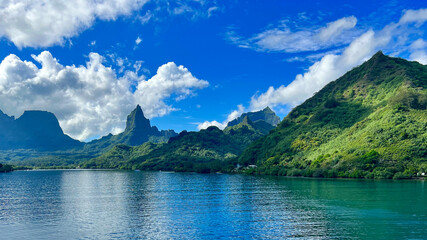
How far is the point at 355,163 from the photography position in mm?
182500

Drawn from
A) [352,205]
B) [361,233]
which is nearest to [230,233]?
[361,233]

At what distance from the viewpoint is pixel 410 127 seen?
187 metres

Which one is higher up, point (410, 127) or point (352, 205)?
point (410, 127)

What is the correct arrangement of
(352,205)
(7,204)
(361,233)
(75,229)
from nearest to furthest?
(361,233), (75,229), (352,205), (7,204)

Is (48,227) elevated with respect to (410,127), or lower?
lower

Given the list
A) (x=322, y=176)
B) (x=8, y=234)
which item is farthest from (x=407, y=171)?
(x=8, y=234)

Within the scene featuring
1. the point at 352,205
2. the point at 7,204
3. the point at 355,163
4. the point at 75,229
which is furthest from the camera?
the point at 355,163

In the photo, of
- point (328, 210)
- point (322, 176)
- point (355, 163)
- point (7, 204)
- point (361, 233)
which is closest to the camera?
point (361, 233)

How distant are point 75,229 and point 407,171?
164512mm

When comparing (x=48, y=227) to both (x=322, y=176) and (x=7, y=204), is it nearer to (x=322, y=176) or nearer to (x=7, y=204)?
(x=7, y=204)

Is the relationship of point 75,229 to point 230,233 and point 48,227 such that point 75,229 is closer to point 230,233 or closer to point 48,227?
point 48,227

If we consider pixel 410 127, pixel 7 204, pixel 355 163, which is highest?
pixel 410 127

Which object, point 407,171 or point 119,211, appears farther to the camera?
point 407,171

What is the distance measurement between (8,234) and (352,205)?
85650mm
